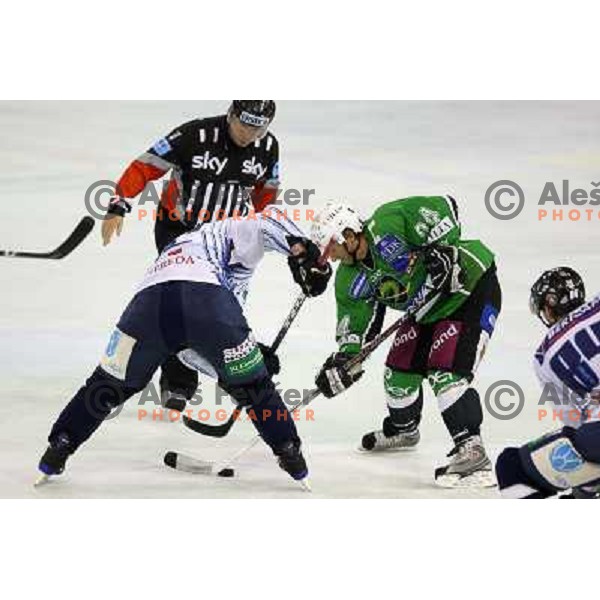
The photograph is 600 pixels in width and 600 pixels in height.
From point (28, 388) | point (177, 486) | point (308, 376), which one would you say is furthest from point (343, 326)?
point (28, 388)

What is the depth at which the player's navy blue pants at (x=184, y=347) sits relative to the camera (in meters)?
4.70

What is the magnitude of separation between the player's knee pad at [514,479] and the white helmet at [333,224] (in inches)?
32.0

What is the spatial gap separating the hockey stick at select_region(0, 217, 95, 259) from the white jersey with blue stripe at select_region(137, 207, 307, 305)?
57cm

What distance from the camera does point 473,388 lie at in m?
4.96

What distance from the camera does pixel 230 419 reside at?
5.14 meters

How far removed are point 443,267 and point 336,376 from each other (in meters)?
0.43

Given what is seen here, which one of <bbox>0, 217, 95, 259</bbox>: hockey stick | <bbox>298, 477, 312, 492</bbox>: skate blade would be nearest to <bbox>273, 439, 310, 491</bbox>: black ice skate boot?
<bbox>298, 477, 312, 492</bbox>: skate blade

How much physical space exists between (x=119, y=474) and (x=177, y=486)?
0.17 meters

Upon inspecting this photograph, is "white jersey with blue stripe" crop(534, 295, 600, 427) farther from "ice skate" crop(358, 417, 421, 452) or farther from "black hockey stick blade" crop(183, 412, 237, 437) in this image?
"black hockey stick blade" crop(183, 412, 237, 437)

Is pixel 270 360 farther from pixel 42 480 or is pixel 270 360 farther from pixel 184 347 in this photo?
pixel 42 480

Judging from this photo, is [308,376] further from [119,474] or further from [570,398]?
[570,398]

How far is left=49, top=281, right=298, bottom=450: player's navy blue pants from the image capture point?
15.4 ft

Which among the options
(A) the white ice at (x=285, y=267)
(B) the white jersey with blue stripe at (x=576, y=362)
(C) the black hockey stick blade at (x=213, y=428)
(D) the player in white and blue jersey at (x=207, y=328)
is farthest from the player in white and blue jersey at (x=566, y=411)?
(C) the black hockey stick blade at (x=213, y=428)

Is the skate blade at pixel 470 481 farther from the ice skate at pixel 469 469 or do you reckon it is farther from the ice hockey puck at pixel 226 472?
the ice hockey puck at pixel 226 472
